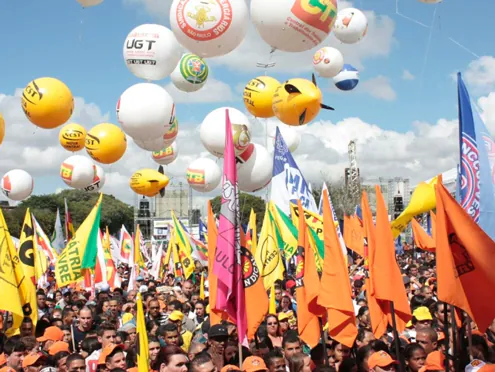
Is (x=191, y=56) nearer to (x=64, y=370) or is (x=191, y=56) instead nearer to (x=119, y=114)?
(x=119, y=114)

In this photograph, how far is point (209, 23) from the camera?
847 cm

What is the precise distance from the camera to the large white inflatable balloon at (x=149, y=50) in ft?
33.8

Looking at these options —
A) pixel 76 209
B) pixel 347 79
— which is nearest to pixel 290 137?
pixel 347 79

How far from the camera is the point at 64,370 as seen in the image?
6137 millimetres

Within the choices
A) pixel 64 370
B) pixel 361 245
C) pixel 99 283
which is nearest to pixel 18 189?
pixel 99 283

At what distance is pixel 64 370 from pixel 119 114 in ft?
16.6

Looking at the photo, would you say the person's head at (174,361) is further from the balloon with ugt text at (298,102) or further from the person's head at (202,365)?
the balloon with ugt text at (298,102)

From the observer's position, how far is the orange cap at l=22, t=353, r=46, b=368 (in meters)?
5.98

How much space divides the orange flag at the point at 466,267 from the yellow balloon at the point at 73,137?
34.9 feet

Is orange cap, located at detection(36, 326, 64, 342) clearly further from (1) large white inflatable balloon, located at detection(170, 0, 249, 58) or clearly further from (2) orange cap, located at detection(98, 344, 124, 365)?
(1) large white inflatable balloon, located at detection(170, 0, 249, 58)

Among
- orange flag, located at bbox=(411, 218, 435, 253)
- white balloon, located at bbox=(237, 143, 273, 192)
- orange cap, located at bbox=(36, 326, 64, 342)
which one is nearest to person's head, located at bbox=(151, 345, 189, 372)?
orange cap, located at bbox=(36, 326, 64, 342)

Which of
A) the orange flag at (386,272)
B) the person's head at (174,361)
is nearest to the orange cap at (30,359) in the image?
the person's head at (174,361)

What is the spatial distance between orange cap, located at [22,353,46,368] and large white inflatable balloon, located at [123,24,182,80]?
18.2 feet

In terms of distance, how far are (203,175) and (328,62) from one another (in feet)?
11.8
